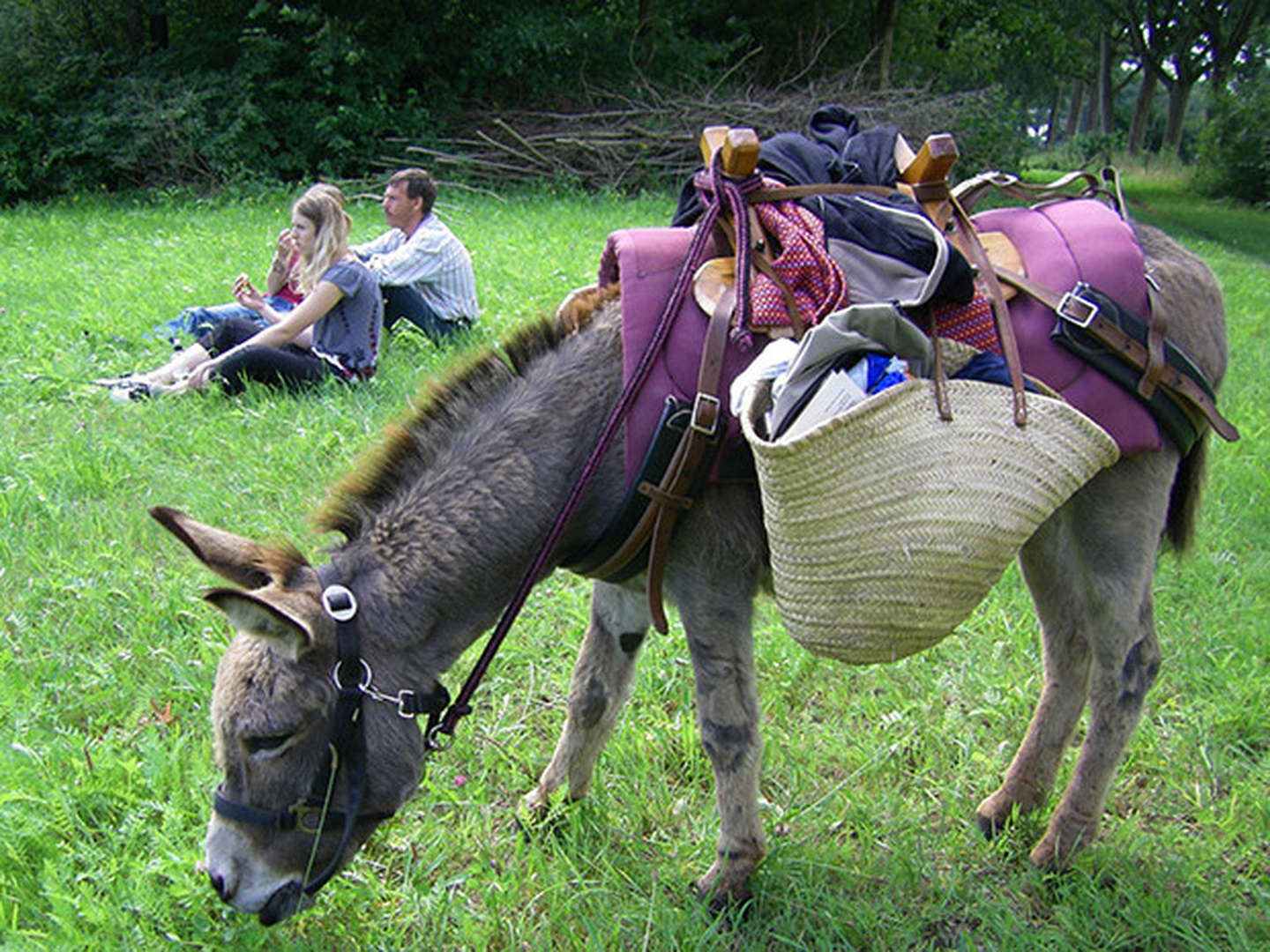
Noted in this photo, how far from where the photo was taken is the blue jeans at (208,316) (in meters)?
6.93

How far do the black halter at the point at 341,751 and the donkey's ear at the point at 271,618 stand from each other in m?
0.07

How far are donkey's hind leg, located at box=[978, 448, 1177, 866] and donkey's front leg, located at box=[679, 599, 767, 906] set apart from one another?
89 cm

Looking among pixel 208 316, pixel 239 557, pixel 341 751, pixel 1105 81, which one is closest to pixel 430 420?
pixel 239 557

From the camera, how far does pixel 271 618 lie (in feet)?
6.53

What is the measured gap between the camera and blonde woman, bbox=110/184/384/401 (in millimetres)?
6012

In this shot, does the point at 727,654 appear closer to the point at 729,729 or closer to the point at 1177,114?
the point at 729,729

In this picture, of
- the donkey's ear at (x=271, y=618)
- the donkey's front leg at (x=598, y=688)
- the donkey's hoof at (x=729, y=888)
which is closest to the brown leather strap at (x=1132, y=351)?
the donkey's front leg at (x=598, y=688)

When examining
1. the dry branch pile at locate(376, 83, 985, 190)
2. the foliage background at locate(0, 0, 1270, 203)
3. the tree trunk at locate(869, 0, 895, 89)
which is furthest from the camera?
the tree trunk at locate(869, 0, 895, 89)

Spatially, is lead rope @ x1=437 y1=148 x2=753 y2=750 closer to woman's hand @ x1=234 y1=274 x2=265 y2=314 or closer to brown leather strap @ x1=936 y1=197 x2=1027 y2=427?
brown leather strap @ x1=936 y1=197 x2=1027 y2=427

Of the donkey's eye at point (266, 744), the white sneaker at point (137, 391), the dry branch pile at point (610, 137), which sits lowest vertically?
the dry branch pile at point (610, 137)

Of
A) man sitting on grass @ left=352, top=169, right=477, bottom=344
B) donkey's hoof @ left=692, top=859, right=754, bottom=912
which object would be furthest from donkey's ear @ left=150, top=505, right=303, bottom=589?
man sitting on grass @ left=352, top=169, right=477, bottom=344

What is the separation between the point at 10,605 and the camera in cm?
380

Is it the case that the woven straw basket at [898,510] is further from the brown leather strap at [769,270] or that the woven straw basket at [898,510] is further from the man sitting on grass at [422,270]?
the man sitting on grass at [422,270]

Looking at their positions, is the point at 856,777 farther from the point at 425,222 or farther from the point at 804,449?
the point at 425,222
